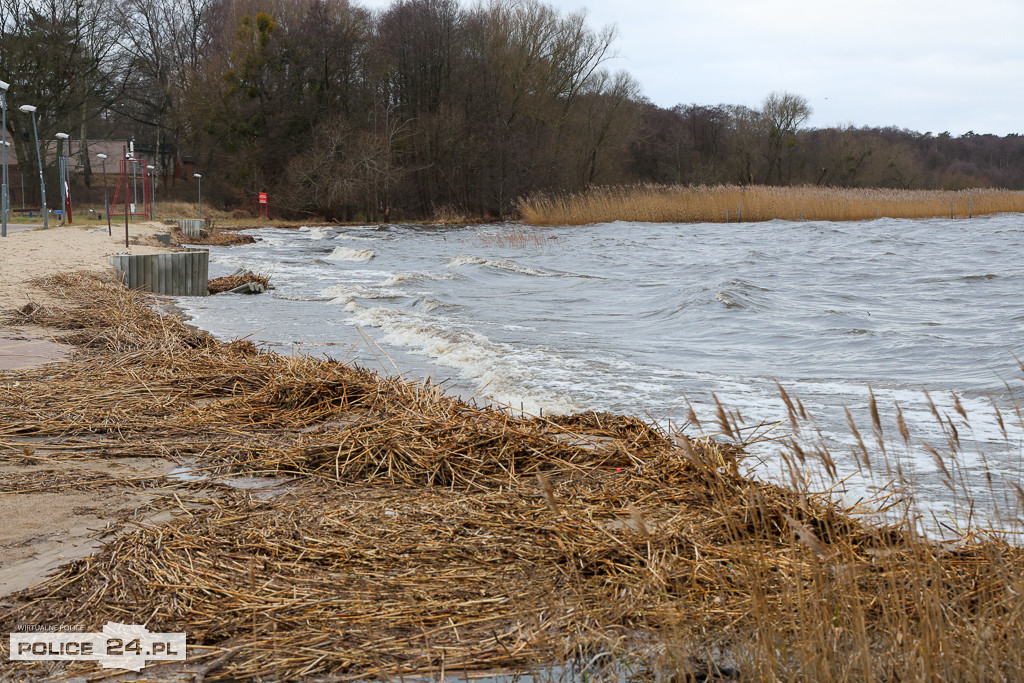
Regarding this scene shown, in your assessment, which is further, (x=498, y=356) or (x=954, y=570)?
(x=498, y=356)

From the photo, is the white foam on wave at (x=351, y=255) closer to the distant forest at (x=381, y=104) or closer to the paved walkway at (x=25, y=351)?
the paved walkway at (x=25, y=351)

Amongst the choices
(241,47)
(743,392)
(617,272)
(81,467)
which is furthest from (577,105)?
(81,467)

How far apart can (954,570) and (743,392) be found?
14.1ft

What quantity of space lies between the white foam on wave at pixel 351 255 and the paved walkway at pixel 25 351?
60.5 feet

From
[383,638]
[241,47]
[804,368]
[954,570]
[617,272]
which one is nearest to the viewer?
[383,638]

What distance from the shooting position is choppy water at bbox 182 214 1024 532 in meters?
6.20

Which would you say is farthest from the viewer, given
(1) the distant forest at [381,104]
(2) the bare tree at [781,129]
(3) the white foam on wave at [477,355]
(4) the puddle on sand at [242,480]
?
(2) the bare tree at [781,129]

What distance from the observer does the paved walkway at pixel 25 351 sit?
5.97m

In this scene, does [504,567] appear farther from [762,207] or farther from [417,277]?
[762,207]

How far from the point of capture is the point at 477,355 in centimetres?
845

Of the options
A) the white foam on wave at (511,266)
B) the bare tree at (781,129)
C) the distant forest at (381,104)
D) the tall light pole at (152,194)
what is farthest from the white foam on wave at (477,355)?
the bare tree at (781,129)

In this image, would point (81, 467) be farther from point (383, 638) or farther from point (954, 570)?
point (954, 570)

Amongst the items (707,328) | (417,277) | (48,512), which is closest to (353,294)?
(417,277)

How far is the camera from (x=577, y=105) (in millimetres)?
53625
